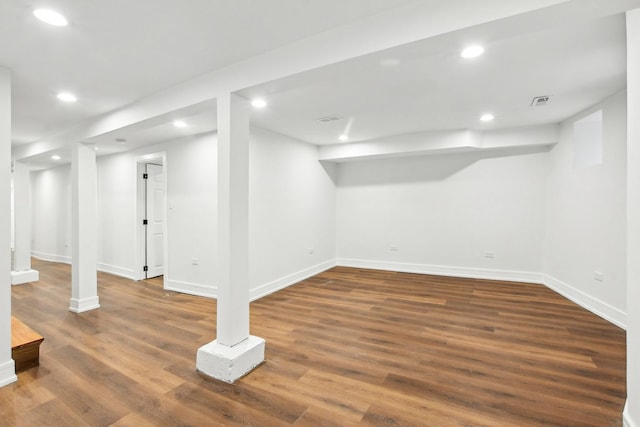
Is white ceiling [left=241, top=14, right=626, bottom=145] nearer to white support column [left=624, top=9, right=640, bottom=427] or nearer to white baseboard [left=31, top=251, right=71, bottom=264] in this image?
white support column [left=624, top=9, right=640, bottom=427]

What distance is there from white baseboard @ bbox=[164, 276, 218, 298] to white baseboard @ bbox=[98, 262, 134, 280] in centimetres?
122

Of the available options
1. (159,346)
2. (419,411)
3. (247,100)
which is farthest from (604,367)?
(159,346)

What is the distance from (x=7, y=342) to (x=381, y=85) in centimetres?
392

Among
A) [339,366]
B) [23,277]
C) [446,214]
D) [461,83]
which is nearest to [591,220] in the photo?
[446,214]

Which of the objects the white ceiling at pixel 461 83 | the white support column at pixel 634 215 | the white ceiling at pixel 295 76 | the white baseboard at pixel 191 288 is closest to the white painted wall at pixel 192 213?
the white baseboard at pixel 191 288

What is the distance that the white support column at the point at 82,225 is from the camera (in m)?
3.94

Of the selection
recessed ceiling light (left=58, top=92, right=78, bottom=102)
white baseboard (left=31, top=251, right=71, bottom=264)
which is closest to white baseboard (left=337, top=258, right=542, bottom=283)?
recessed ceiling light (left=58, top=92, right=78, bottom=102)

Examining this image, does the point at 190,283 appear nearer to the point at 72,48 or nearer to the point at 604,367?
the point at 72,48

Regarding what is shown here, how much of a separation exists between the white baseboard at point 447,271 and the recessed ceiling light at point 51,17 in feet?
19.3

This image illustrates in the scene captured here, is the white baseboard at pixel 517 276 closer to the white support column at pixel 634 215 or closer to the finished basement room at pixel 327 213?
the finished basement room at pixel 327 213

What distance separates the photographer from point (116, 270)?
6.08 metres

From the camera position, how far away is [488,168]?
18.3 ft

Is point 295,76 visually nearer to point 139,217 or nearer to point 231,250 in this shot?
point 231,250

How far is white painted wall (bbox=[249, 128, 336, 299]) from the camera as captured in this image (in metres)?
4.59
